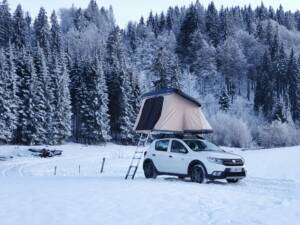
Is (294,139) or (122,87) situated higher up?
(122,87)

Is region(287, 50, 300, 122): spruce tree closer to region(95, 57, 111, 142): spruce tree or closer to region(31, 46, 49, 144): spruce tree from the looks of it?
region(95, 57, 111, 142): spruce tree

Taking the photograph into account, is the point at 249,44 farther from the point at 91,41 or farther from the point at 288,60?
the point at 91,41

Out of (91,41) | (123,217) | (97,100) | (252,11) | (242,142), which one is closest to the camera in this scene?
(123,217)

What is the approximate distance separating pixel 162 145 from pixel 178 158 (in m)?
1.32

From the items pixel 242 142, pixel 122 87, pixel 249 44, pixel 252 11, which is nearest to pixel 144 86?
pixel 122 87

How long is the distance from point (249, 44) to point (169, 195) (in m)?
121

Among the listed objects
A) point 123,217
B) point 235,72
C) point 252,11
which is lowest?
point 123,217

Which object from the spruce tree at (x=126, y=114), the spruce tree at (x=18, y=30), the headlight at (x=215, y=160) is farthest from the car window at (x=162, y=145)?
the spruce tree at (x=18, y=30)

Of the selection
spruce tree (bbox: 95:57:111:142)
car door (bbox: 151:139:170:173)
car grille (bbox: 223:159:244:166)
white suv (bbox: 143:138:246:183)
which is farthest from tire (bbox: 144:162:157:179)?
spruce tree (bbox: 95:57:111:142)

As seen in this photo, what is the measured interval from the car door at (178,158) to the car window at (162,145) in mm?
321

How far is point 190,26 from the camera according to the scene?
124062mm

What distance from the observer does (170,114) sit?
18812mm

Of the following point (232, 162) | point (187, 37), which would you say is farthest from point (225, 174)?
point (187, 37)

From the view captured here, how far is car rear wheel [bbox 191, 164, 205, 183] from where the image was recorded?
1606 cm
